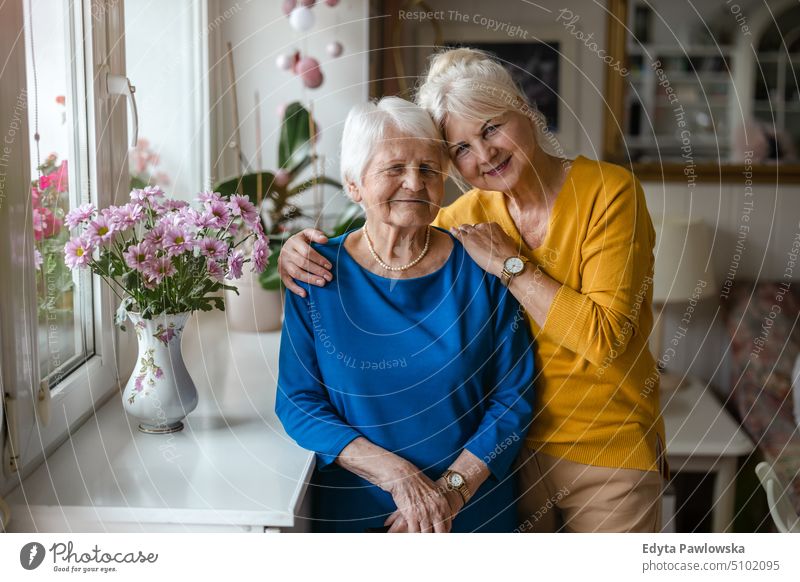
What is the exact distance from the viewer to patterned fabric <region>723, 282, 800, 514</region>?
1757mm

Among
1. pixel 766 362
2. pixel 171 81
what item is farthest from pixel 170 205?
pixel 766 362

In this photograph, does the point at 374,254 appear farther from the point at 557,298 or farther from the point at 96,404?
the point at 96,404

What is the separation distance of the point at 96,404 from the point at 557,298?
1.84 feet

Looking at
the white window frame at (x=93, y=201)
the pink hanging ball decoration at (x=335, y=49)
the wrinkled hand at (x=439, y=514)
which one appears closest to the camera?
the white window frame at (x=93, y=201)

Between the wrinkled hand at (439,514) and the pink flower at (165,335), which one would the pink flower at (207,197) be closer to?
the pink flower at (165,335)

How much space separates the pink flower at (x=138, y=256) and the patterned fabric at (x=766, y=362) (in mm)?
1271

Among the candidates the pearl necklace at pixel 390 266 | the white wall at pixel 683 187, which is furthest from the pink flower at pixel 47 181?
the white wall at pixel 683 187

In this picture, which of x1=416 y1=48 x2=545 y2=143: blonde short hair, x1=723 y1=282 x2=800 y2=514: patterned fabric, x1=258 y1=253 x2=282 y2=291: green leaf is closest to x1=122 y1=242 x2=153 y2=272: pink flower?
x1=416 y1=48 x2=545 y2=143: blonde short hair

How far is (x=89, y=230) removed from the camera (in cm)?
84

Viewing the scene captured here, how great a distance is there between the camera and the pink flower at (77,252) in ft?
2.73

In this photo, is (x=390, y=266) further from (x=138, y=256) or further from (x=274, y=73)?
(x=274, y=73)
